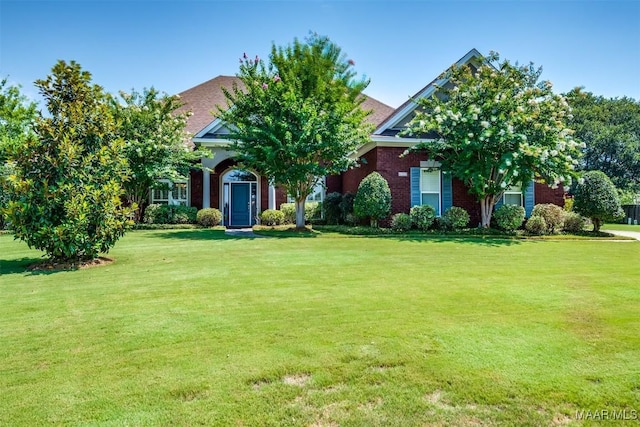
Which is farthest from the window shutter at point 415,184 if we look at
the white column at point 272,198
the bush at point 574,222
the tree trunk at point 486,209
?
the white column at point 272,198

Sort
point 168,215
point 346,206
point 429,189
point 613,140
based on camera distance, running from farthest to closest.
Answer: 1. point 613,140
2. point 168,215
3. point 346,206
4. point 429,189

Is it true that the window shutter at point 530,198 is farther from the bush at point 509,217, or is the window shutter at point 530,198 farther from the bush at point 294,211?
the bush at point 294,211

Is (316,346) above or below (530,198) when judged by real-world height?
below

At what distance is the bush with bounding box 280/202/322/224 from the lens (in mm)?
19547

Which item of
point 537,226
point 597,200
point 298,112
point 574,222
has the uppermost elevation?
point 298,112

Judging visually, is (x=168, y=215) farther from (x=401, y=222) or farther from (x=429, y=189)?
(x=429, y=189)

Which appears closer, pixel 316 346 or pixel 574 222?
pixel 316 346

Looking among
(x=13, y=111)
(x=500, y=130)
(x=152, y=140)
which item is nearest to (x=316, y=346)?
(x=500, y=130)

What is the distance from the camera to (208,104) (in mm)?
23719

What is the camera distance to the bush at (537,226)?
627 inches

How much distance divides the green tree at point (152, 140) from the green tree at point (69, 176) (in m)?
8.20

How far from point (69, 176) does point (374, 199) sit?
10.3m

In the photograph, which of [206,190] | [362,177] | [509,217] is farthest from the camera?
[206,190]

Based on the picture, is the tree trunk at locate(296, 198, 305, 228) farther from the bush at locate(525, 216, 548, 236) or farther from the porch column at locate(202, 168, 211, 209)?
the bush at locate(525, 216, 548, 236)
